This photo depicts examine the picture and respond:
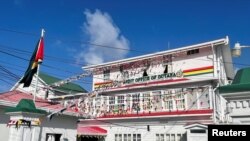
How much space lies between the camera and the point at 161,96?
27.0m

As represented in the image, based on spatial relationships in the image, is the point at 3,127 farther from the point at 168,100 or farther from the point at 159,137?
the point at 168,100

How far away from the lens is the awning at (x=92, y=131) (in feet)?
86.3

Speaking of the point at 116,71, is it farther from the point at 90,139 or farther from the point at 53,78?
the point at 53,78

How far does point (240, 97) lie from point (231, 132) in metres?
1.49

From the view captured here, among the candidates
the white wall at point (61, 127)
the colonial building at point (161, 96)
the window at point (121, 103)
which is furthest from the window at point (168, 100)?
the white wall at point (61, 127)

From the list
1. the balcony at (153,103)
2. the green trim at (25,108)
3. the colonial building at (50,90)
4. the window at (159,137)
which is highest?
the colonial building at (50,90)

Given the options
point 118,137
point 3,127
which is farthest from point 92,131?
point 3,127

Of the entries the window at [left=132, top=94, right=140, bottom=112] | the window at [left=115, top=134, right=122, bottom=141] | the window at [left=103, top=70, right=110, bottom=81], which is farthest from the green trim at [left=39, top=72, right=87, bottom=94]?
the window at [left=132, top=94, right=140, bottom=112]

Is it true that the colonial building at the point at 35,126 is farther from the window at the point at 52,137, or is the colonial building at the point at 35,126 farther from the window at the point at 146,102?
the window at the point at 146,102

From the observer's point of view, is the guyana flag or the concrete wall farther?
the guyana flag

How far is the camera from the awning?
2632 centimetres

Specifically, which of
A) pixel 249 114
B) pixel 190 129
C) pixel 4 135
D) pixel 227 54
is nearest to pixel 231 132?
pixel 249 114

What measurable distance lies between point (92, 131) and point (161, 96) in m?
7.10

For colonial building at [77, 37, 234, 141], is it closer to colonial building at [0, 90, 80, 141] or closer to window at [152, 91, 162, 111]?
window at [152, 91, 162, 111]
